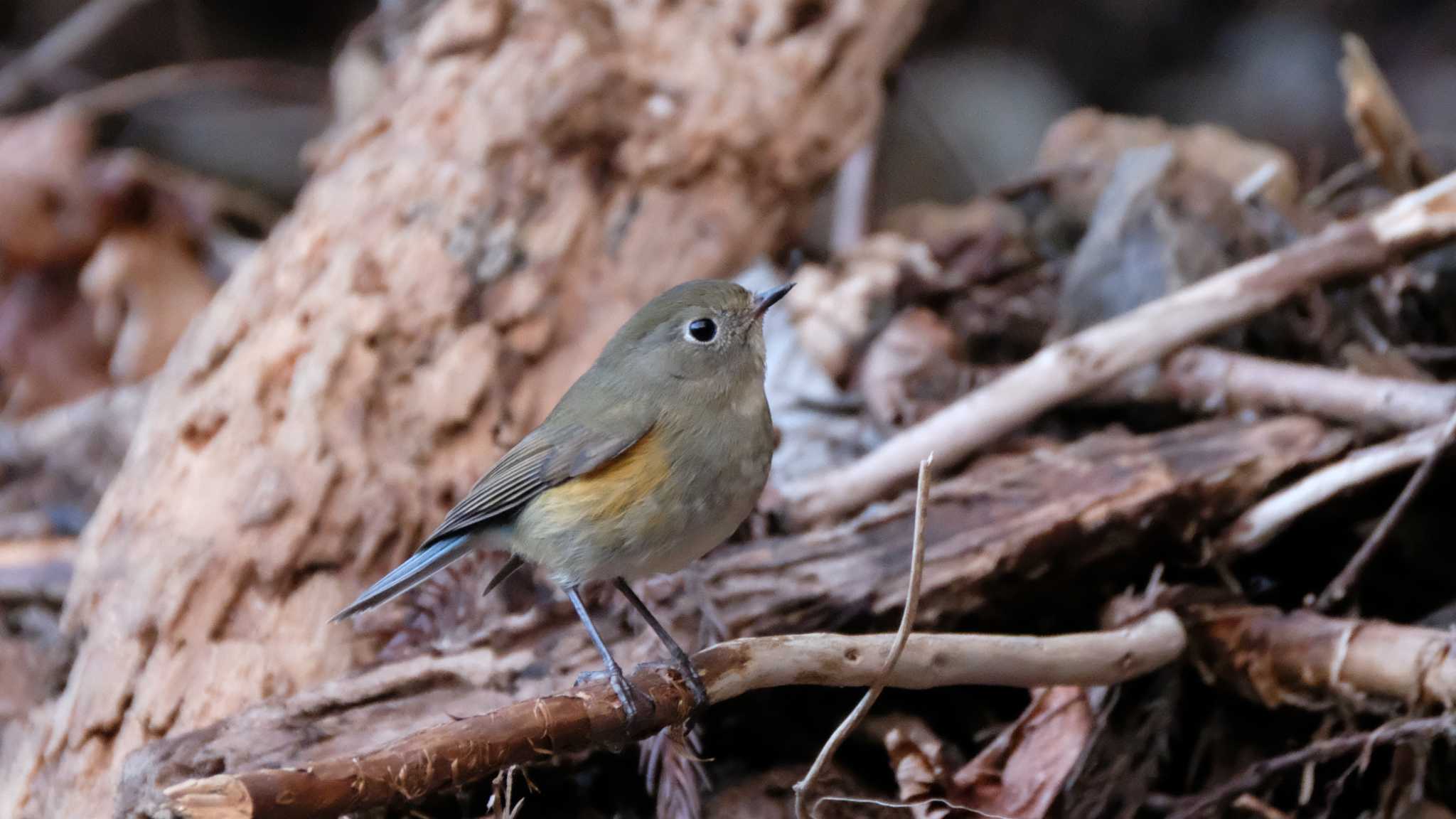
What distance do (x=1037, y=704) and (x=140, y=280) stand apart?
16.4 ft

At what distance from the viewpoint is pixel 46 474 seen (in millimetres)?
5125

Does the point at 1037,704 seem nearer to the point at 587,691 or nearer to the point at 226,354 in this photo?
the point at 587,691

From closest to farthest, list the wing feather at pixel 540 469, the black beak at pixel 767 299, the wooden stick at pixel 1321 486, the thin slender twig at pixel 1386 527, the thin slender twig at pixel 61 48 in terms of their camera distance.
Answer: the wing feather at pixel 540 469
the black beak at pixel 767 299
the thin slender twig at pixel 1386 527
the wooden stick at pixel 1321 486
the thin slender twig at pixel 61 48

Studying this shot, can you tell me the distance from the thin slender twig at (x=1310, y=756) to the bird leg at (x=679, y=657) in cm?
130

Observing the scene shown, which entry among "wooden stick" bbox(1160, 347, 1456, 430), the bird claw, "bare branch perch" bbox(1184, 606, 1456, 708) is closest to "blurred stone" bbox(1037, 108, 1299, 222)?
"wooden stick" bbox(1160, 347, 1456, 430)

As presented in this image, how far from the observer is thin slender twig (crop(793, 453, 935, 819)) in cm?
186

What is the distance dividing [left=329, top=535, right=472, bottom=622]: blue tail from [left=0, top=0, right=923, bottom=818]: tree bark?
472 mm

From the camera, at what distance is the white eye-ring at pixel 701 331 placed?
2801 mm

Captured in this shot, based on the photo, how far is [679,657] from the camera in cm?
238

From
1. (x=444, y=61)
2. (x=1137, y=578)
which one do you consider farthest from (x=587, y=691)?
(x=444, y=61)

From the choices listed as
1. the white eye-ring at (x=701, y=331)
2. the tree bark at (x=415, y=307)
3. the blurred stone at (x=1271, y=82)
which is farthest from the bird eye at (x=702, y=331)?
the blurred stone at (x=1271, y=82)

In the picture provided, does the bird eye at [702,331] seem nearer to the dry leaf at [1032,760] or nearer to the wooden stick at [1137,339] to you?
the wooden stick at [1137,339]

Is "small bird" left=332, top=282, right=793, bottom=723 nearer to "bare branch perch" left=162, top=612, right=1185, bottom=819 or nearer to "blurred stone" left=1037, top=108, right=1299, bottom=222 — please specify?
"bare branch perch" left=162, top=612, right=1185, bottom=819

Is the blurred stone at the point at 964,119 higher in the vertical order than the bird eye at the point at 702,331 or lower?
higher
